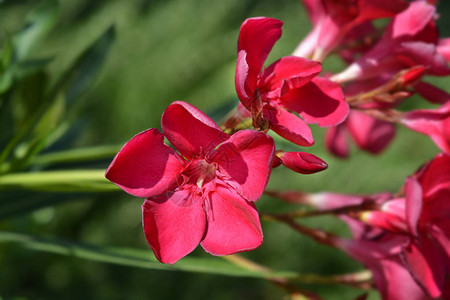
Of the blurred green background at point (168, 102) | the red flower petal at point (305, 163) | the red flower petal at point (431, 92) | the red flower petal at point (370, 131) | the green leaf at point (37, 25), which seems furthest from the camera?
the blurred green background at point (168, 102)

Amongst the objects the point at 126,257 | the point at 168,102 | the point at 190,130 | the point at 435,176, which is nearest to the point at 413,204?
the point at 435,176

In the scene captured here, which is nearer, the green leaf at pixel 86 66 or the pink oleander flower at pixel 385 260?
the pink oleander flower at pixel 385 260

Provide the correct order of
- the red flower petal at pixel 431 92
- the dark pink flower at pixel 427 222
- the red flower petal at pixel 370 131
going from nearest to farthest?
the dark pink flower at pixel 427 222, the red flower petal at pixel 431 92, the red flower petal at pixel 370 131

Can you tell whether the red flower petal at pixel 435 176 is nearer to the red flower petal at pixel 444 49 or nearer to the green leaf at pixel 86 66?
the red flower petal at pixel 444 49

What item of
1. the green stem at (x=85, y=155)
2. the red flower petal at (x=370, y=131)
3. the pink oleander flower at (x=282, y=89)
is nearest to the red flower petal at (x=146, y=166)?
the pink oleander flower at (x=282, y=89)

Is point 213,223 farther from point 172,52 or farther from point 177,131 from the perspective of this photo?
point 172,52

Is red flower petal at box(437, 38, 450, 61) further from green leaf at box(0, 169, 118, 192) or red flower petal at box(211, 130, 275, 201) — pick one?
green leaf at box(0, 169, 118, 192)
